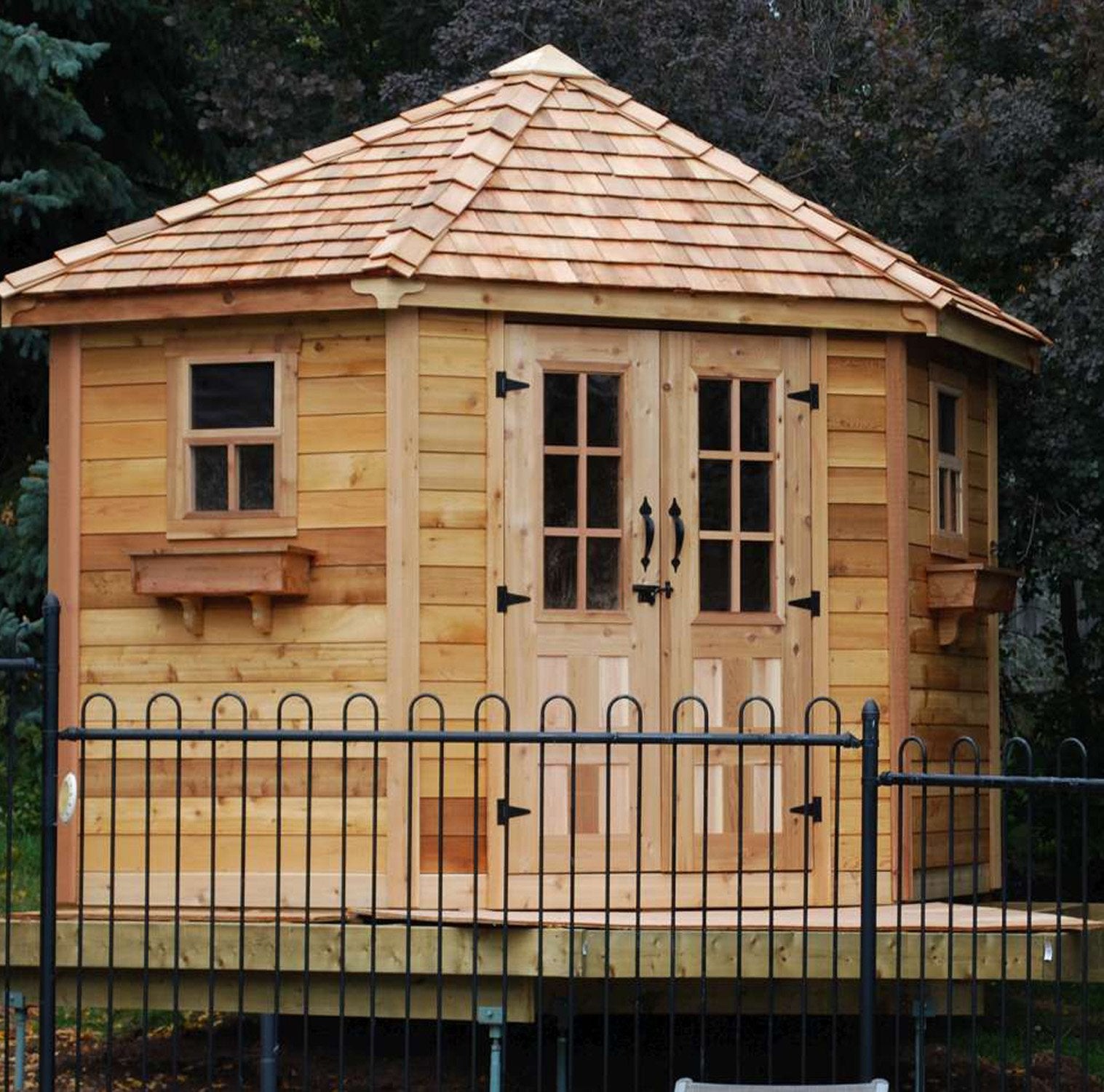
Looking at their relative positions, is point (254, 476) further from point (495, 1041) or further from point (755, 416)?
point (495, 1041)

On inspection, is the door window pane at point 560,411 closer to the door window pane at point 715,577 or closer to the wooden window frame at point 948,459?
the door window pane at point 715,577

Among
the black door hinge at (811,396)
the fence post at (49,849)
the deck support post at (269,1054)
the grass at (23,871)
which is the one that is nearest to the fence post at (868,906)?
the deck support post at (269,1054)

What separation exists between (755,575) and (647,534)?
57 centimetres

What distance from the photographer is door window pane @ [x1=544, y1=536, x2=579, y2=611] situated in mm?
9461

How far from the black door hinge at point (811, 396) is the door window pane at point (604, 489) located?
897 millimetres

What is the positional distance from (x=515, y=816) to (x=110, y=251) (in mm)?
3368

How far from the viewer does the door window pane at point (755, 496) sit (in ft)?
31.9

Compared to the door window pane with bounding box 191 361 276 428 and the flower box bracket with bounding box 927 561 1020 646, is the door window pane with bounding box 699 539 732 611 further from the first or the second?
the door window pane with bounding box 191 361 276 428

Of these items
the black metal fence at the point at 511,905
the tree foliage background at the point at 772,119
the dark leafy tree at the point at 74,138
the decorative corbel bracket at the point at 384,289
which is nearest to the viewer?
the black metal fence at the point at 511,905

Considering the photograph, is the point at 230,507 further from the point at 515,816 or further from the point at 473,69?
the point at 473,69

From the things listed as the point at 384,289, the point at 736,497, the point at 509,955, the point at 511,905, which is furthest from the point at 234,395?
the point at 509,955

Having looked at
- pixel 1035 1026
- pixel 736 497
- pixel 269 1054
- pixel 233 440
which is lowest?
pixel 1035 1026

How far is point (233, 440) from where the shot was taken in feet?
31.6

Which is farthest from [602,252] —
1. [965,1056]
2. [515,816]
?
[965,1056]
